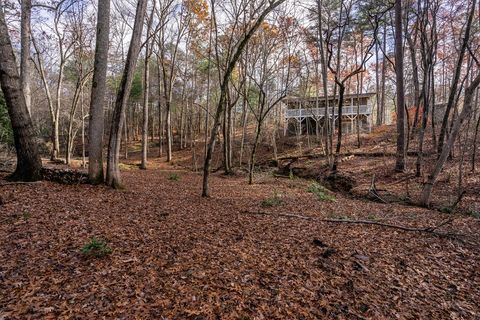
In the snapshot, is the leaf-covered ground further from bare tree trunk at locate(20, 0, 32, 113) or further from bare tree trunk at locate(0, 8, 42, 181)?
bare tree trunk at locate(20, 0, 32, 113)

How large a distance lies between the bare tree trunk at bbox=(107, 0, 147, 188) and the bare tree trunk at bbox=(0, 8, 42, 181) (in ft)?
5.32

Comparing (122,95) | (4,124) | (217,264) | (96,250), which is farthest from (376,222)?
(4,124)

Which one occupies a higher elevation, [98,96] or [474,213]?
[98,96]

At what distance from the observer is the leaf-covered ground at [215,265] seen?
8.14 feet

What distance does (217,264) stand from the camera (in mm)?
3277

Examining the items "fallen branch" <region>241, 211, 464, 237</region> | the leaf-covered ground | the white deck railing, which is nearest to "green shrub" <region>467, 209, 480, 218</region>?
the leaf-covered ground

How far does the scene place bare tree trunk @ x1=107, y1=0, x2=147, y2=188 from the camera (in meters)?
6.57

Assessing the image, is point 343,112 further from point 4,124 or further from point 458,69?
point 4,124

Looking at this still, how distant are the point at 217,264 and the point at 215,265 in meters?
0.04

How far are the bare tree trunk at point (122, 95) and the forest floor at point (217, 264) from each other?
107cm

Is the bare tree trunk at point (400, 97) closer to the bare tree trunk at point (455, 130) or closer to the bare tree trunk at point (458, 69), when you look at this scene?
the bare tree trunk at point (458, 69)

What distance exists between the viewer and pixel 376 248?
4176 millimetres

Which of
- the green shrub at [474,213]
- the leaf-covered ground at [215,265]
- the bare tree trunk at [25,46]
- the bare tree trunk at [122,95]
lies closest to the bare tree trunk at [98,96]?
the bare tree trunk at [122,95]

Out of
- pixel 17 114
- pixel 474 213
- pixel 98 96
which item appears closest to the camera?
pixel 17 114
